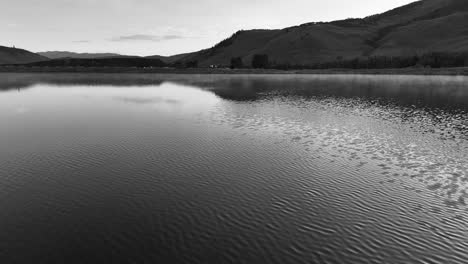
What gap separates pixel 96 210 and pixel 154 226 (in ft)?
16.3

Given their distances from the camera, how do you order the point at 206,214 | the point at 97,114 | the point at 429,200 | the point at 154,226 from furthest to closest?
the point at 97,114 → the point at 429,200 → the point at 206,214 → the point at 154,226

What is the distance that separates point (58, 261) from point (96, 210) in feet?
18.8

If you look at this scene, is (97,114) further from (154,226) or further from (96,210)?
(154,226)

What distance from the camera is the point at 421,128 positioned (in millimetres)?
51000

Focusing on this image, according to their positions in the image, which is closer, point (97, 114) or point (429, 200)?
point (429, 200)

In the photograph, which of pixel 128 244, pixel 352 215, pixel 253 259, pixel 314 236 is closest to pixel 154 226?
pixel 128 244

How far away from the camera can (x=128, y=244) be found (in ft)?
58.5

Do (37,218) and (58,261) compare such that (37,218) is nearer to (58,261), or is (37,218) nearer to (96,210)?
(96,210)

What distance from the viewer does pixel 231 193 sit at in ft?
81.7

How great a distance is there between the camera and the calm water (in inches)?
693

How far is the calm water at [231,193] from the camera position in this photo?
693 inches

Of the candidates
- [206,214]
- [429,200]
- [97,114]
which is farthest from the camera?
[97,114]

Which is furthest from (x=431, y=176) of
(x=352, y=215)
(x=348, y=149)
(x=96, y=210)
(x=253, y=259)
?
(x=96, y=210)

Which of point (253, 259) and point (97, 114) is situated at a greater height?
point (97, 114)
